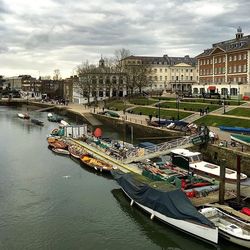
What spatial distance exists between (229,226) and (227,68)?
8439 centimetres

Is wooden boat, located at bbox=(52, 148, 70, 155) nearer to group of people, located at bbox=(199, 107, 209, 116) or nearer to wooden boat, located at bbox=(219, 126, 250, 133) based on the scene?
wooden boat, located at bbox=(219, 126, 250, 133)

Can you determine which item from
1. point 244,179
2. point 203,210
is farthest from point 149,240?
point 244,179

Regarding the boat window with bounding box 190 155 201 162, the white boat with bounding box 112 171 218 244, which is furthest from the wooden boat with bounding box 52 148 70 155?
the white boat with bounding box 112 171 218 244

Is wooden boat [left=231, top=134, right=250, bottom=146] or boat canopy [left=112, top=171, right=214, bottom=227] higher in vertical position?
wooden boat [left=231, top=134, right=250, bottom=146]

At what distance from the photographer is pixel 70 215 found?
107 ft

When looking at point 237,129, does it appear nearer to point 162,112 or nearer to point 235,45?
point 162,112

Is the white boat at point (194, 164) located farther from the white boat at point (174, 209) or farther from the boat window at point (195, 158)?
the white boat at point (174, 209)

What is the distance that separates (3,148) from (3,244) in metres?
35.4

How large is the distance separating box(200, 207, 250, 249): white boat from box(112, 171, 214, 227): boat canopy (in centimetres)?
114

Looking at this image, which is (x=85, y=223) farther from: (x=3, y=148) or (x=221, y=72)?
(x=221, y=72)

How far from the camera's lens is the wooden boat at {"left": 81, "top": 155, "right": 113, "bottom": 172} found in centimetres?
4436

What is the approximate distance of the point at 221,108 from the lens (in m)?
78.1

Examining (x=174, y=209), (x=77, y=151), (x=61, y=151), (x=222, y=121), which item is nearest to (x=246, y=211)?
(x=174, y=209)

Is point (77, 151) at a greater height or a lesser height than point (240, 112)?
lesser
